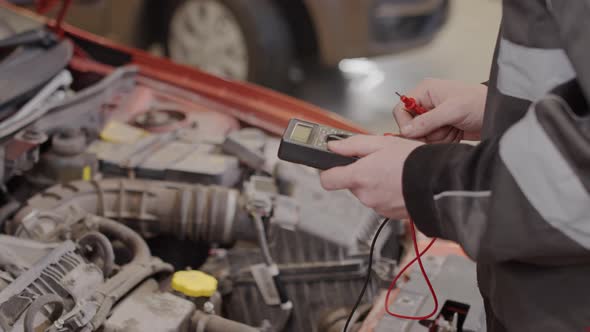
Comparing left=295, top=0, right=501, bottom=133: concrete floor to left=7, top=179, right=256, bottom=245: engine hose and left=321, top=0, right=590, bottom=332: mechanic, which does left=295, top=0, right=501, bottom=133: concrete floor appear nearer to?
left=7, top=179, right=256, bottom=245: engine hose

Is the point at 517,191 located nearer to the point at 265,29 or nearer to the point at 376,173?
the point at 376,173

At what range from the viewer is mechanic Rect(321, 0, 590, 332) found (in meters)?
0.83

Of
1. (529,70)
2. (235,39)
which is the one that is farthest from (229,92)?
(235,39)

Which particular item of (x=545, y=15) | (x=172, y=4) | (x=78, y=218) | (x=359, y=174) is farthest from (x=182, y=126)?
(x=172, y=4)

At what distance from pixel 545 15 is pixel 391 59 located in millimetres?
3614

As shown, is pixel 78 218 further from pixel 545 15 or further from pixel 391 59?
pixel 391 59

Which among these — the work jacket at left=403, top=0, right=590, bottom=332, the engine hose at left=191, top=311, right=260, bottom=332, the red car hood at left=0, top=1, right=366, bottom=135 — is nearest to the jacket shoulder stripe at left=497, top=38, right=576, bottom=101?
the work jacket at left=403, top=0, right=590, bottom=332

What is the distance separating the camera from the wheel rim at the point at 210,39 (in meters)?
3.47

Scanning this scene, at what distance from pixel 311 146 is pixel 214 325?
38cm

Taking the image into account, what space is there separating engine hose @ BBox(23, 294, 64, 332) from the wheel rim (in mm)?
2395

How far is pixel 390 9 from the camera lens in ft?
Answer: 11.1

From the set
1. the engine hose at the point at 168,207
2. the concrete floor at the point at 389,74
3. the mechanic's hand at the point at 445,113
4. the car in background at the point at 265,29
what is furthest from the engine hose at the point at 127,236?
the concrete floor at the point at 389,74

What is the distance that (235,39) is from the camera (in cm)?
348

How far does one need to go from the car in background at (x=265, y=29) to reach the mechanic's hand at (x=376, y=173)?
2346 mm
